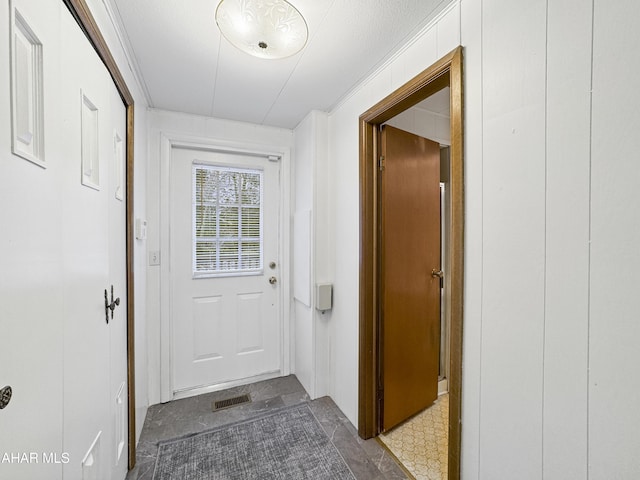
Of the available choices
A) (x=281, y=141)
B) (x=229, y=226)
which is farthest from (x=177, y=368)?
(x=281, y=141)

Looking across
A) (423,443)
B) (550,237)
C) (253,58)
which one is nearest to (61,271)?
(253,58)

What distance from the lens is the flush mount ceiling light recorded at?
102 centimetres

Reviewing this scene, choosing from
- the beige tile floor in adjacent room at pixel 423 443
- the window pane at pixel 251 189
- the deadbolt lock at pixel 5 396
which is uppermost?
the window pane at pixel 251 189

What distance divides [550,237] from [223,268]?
220 cm

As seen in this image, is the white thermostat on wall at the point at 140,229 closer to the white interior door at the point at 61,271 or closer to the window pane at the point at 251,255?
the white interior door at the point at 61,271

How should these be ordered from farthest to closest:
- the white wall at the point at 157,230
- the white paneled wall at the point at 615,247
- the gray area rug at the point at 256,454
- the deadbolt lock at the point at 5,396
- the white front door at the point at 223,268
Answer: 1. the white front door at the point at 223,268
2. the white wall at the point at 157,230
3. the gray area rug at the point at 256,454
4. the white paneled wall at the point at 615,247
5. the deadbolt lock at the point at 5,396

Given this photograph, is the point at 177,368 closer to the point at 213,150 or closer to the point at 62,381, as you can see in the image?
the point at 62,381

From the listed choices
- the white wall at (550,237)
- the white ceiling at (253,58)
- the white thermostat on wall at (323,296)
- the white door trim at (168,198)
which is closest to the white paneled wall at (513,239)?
the white wall at (550,237)

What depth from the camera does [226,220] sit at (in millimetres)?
2398

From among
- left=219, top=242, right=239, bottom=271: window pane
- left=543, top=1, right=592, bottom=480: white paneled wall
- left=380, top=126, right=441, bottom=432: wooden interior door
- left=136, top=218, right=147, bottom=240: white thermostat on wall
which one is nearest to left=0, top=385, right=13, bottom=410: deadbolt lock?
left=136, top=218, right=147, bottom=240: white thermostat on wall

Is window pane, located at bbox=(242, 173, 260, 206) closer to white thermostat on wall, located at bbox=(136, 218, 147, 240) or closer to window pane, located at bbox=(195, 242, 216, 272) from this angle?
window pane, located at bbox=(195, 242, 216, 272)

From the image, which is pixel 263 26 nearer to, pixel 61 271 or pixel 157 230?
pixel 61 271

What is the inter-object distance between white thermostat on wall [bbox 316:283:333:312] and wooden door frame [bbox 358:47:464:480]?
0.39 meters

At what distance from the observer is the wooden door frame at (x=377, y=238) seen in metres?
1.12
